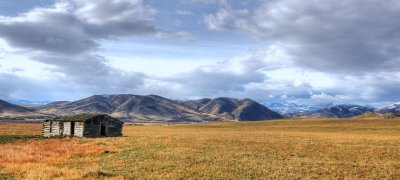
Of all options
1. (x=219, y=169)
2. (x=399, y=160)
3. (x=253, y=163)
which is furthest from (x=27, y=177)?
(x=399, y=160)

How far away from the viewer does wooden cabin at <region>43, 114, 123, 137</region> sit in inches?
2815

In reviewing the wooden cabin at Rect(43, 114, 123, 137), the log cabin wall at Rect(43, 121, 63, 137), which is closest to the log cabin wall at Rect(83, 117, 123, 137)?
the wooden cabin at Rect(43, 114, 123, 137)

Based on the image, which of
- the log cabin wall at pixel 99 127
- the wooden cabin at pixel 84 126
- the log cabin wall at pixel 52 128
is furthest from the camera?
the log cabin wall at pixel 52 128

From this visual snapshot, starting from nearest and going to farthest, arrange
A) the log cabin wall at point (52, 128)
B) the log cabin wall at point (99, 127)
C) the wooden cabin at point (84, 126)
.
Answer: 1. the wooden cabin at point (84, 126)
2. the log cabin wall at point (99, 127)
3. the log cabin wall at point (52, 128)

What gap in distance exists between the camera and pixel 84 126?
232ft

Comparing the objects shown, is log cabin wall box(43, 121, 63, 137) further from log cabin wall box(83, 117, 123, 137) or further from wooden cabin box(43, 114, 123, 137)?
log cabin wall box(83, 117, 123, 137)

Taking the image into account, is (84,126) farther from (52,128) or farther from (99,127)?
(52,128)

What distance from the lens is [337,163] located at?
30.9 meters

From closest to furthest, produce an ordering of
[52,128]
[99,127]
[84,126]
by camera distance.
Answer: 1. [84,126]
2. [99,127]
3. [52,128]

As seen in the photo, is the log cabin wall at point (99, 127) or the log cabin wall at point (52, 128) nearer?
the log cabin wall at point (99, 127)

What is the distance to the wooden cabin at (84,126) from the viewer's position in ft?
235

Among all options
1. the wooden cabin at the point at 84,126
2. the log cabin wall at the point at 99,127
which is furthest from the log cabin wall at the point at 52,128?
the log cabin wall at the point at 99,127

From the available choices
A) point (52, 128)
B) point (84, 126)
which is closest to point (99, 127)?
point (84, 126)

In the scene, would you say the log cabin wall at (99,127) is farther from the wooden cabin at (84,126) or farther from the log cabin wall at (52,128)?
the log cabin wall at (52,128)
